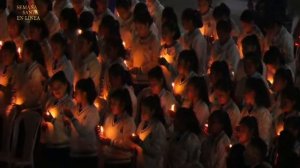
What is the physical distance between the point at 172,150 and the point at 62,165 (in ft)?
4.86

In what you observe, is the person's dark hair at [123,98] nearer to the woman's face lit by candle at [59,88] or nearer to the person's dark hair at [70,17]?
the woman's face lit by candle at [59,88]

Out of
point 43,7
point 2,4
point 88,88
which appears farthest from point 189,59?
point 2,4

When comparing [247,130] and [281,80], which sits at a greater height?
[281,80]

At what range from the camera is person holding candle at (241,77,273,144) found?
27.6 ft

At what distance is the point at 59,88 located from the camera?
27.7 ft

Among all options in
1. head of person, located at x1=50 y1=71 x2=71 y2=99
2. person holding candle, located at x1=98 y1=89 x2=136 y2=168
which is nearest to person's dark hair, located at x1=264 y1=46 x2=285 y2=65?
person holding candle, located at x1=98 y1=89 x2=136 y2=168

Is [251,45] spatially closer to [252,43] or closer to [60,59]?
[252,43]

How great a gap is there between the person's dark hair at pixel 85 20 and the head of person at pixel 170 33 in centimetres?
120

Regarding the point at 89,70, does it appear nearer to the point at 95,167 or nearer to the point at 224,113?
the point at 95,167

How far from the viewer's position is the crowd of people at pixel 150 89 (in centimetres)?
786

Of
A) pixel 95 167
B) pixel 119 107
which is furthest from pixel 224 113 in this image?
pixel 95 167

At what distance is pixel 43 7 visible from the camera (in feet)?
36.7

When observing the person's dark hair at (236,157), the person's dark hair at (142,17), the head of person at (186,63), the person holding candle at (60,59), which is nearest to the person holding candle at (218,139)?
the person's dark hair at (236,157)

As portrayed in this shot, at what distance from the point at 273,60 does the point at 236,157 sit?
2778 millimetres
